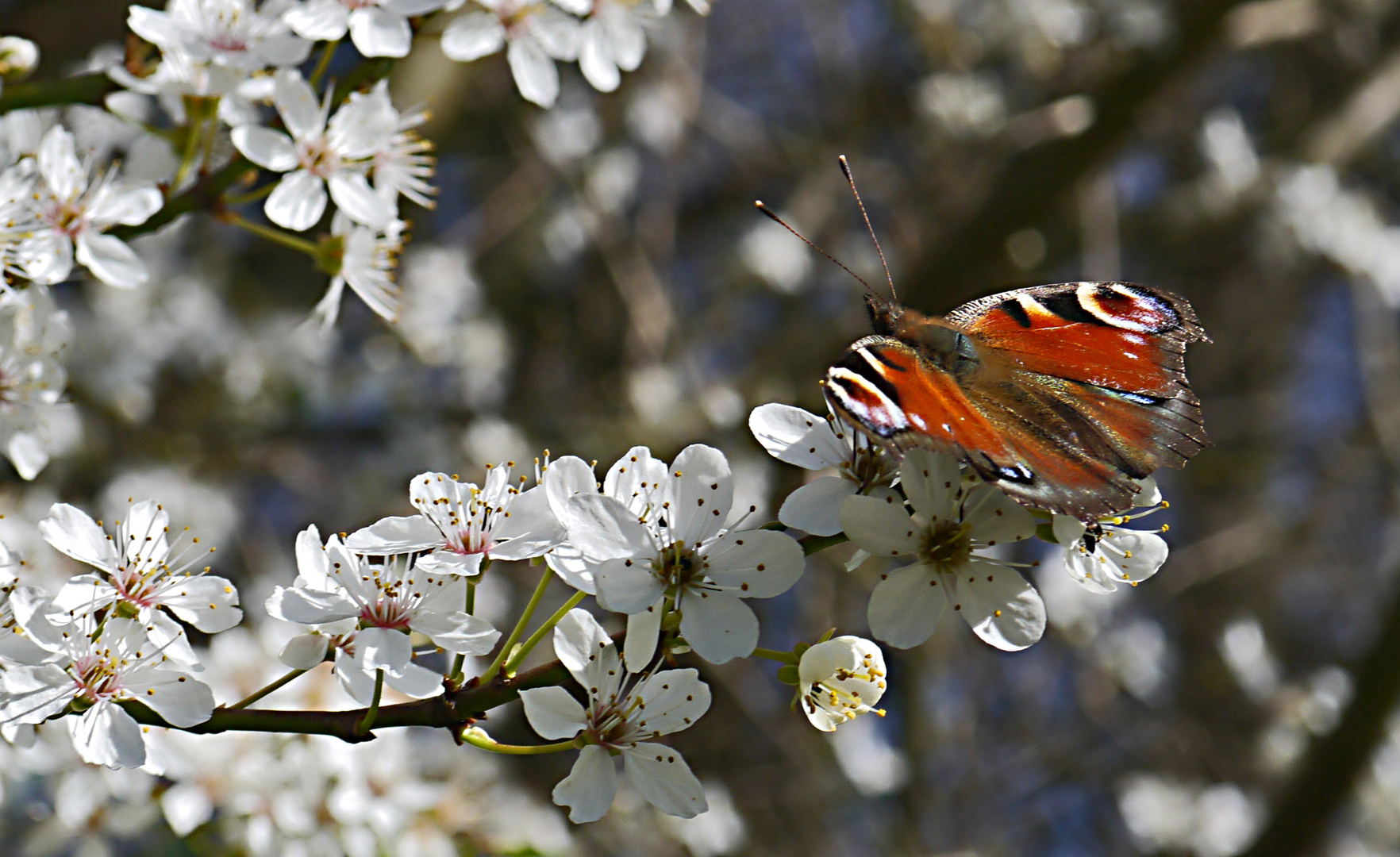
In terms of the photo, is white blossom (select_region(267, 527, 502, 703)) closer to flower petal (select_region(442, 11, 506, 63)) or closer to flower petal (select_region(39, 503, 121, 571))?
flower petal (select_region(39, 503, 121, 571))

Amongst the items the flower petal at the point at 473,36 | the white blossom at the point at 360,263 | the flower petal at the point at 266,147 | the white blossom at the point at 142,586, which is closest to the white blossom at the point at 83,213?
the flower petal at the point at 266,147

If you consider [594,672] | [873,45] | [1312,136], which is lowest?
[873,45]

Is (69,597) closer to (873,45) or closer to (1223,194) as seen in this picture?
(1223,194)

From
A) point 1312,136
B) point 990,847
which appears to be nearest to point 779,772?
point 990,847

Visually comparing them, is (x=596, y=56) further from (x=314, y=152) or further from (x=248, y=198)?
(x=248, y=198)

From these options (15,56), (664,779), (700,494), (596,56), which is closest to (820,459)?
(700,494)

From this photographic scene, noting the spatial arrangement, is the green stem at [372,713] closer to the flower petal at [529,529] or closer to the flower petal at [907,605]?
the flower petal at [529,529]
